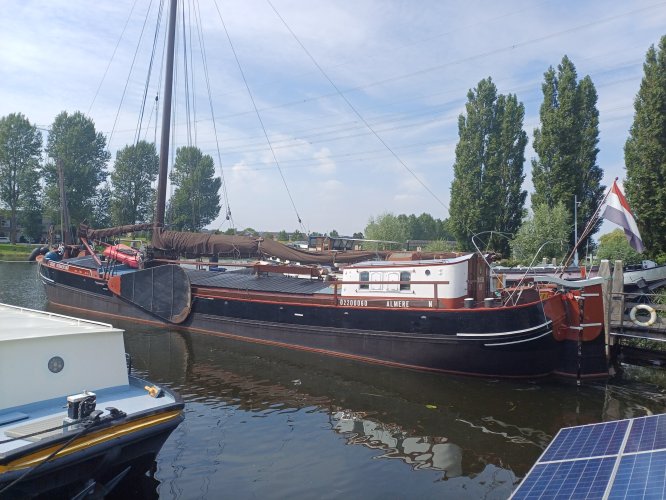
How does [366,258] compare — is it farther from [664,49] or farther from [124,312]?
[664,49]

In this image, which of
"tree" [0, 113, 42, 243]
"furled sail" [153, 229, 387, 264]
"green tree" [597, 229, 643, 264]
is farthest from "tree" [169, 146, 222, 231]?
"green tree" [597, 229, 643, 264]

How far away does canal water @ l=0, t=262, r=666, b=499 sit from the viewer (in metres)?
8.30

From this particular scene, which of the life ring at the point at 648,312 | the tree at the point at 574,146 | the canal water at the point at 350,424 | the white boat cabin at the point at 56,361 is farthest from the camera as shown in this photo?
the tree at the point at 574,146

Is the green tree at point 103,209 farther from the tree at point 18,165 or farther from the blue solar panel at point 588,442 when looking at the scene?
the blue solar panel at point 588,442

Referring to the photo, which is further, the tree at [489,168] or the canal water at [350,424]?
the tree at [489,168]

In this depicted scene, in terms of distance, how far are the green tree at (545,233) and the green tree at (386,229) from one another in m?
23.9

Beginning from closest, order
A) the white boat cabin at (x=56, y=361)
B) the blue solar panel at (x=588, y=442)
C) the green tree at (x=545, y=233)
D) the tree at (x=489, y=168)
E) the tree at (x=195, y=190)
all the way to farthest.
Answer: the blue solar panel at (x=588, y=442) < the white boat cabin at (x=56, y=361) < the green tree at (x=545, y=233) < the tree at (x=489, y=168) < the tree at (x=195, y=190)

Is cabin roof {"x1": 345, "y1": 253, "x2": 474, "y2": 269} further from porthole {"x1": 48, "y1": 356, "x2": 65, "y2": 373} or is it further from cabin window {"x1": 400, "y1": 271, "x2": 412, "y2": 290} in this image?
porthole {"x1": 48, "y1": 356, "x2": 65, "y2": 373}

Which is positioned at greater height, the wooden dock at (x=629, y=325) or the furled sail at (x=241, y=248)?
the furled sail at (x=241, y=248)

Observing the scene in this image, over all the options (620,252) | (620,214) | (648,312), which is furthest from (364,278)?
(620,252)

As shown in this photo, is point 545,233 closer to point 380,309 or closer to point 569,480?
point 380,309

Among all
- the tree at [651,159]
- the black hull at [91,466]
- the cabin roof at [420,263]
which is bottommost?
the black hull at [91,466]

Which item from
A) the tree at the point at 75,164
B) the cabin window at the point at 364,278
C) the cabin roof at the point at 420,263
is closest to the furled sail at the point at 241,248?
the cabin roof at the point at 420,263

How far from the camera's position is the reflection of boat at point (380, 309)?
14508 millimetres
